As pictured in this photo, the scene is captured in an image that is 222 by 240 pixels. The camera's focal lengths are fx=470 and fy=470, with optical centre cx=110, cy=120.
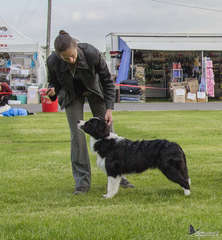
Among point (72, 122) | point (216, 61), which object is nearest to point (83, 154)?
point (72, 122)

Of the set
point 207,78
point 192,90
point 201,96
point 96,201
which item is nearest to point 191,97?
point 192,90

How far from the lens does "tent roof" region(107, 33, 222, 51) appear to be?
953 inches

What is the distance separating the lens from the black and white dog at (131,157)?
5.02 m

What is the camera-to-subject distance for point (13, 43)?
22391mm

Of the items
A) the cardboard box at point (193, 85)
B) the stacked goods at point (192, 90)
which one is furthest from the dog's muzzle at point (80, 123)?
the cardboard box at point (193, 85)

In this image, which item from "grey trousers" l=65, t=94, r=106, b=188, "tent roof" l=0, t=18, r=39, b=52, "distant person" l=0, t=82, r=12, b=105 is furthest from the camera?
"tent roof" l=0, t=18, r=39, b=52

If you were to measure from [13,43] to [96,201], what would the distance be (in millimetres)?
18599

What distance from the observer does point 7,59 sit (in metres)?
23.6

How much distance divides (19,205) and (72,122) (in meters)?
1.17

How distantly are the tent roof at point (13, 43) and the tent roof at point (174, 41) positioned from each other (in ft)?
14.8

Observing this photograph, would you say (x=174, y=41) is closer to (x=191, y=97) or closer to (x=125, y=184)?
(x=191, y=97)

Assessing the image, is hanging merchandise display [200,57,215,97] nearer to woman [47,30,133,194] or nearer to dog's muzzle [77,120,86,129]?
woman [47,30,133,194]

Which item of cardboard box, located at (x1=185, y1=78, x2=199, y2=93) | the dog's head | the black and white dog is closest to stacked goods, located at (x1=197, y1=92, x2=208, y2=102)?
cardboard box, located at (x1=185, y1=78, x2=199, y2=93)

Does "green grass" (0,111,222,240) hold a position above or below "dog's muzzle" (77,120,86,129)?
below
